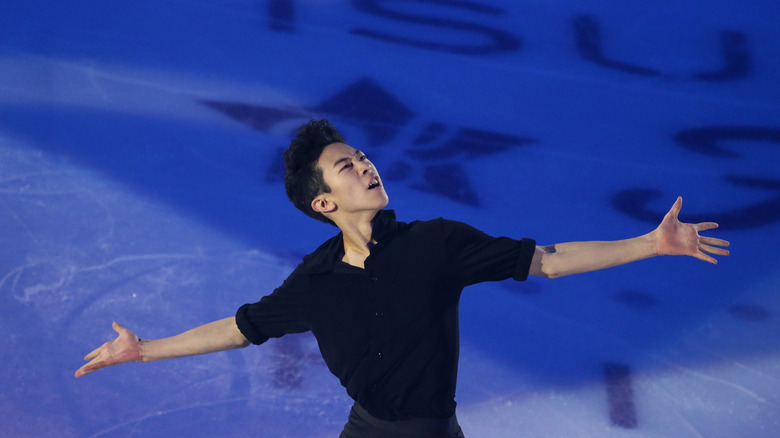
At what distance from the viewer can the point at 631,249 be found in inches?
72.0

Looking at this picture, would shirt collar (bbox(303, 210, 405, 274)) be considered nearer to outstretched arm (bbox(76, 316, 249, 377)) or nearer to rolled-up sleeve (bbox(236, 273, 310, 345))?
rolled-up sleeve (bbox(236, 273, 310, 345))

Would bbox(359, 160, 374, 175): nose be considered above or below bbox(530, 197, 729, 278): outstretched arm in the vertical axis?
above

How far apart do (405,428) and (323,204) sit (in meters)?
0.60

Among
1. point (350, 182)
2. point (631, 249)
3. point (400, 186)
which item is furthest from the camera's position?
point (400, 186)

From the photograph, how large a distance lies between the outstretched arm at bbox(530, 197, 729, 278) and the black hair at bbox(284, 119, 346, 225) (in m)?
0.60

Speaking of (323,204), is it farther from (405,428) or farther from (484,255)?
(405,428)

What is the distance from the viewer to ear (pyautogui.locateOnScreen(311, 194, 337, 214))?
2008mm

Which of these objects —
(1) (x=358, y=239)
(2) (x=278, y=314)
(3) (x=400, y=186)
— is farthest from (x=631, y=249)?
(3) (x=400, y=186)

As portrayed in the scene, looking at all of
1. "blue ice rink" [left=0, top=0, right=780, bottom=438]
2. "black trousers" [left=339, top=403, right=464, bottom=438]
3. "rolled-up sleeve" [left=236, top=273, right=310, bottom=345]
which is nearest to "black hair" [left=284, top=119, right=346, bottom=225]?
"rolled-up sleeve" [left=236, top=273, right=310, bottom=345]

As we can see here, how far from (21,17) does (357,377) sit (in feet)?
8.35

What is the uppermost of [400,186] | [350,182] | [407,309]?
[350,182]

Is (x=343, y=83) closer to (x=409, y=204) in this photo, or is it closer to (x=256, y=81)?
(x=256, y=81)

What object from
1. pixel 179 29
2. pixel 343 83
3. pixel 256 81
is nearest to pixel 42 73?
pixel 179 29

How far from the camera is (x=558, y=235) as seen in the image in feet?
10.4
